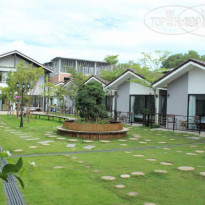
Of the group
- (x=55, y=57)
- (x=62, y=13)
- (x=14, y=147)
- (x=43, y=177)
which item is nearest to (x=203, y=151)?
(x=43, y=177)

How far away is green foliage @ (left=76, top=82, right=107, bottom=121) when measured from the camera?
11008 millimetres

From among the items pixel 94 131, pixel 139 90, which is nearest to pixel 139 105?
pixel 139 90

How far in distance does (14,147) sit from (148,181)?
4776mm

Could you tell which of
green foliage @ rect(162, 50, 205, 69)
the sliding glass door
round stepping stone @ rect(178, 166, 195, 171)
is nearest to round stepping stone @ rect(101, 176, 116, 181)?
round stepping stone @ rect(178, 166, 195, 171)

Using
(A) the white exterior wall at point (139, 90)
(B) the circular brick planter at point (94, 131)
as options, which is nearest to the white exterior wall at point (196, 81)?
(A) the white exterior wall at point (139, 90)

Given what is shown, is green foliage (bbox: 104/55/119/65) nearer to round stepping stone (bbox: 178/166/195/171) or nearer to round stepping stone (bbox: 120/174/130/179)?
round stepping stone (bbox: 178/166/195/171)

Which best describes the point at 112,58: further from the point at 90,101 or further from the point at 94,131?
the point at 94,131

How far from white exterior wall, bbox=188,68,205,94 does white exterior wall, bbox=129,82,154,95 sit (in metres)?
3.52

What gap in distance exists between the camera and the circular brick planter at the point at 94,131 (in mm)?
10102

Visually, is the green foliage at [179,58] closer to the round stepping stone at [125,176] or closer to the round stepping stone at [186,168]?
the round stepping stone at [186,168]

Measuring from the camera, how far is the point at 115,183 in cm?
469

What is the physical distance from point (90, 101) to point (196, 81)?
262 inches

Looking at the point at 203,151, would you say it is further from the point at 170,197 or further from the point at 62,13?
the point at 62,13

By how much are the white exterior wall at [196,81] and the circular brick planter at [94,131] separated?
19.0 feet
